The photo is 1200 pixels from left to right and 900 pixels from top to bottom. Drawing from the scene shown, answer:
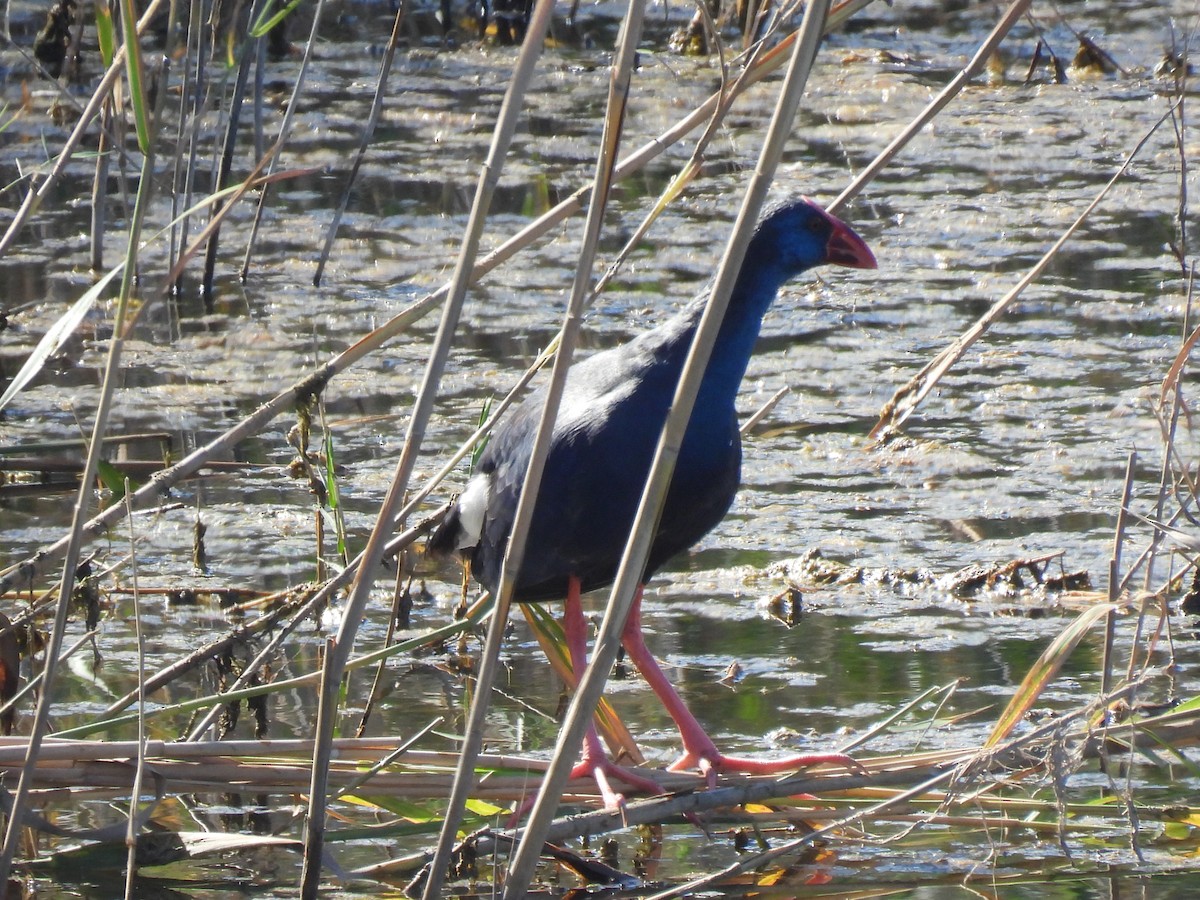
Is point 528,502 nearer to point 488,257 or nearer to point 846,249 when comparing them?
point 488,257

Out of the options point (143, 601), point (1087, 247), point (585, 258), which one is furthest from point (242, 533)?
point (1087, 247)

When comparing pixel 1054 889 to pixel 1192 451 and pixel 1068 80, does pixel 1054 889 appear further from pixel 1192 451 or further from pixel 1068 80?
pixel 1068 80

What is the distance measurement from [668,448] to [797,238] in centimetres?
85

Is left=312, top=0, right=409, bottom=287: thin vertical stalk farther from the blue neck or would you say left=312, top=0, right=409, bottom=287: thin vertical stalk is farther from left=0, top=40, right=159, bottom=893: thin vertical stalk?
left=0, top=40, right=159, bottom=893: thin vertical stalk

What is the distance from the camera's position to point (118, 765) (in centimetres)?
207

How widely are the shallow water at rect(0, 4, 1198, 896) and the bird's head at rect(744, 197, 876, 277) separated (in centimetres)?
66

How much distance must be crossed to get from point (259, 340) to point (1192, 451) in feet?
7.02

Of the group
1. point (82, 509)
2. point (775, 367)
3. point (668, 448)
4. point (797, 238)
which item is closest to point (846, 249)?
point (797, 238)

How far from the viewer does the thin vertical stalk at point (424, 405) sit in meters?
1.55

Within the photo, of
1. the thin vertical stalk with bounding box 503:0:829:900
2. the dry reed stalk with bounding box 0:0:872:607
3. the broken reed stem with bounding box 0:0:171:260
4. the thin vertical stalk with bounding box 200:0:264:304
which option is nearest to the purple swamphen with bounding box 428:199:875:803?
the dry reed stalk with bounding box 0:0:872:607

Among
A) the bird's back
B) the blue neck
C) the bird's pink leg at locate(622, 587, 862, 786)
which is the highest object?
the blue neck

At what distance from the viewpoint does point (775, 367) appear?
407cm

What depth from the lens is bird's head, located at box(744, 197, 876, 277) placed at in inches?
93.8

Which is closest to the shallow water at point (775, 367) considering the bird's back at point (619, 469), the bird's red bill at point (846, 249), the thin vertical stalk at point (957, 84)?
the bird's back at point (619, 469)
